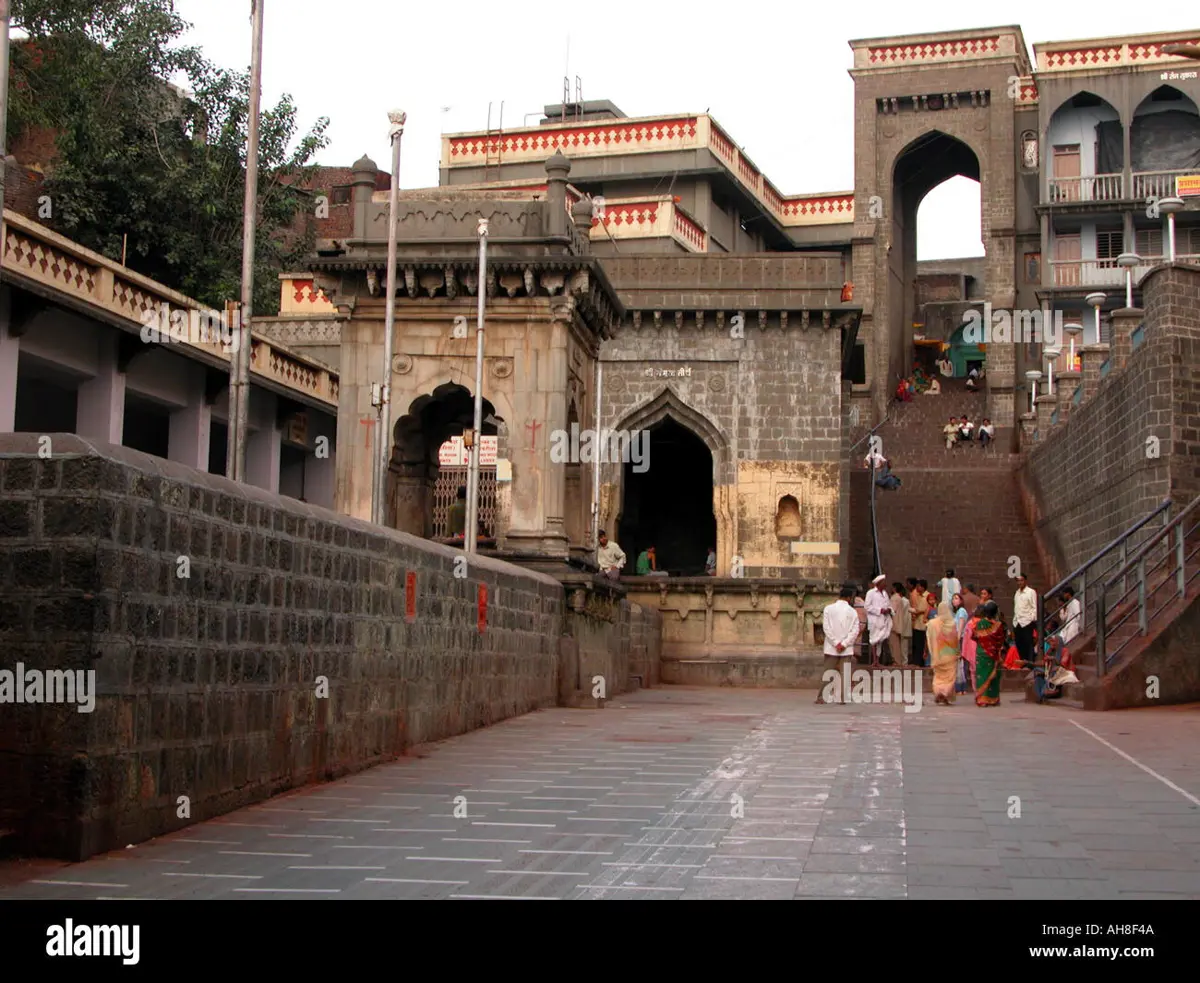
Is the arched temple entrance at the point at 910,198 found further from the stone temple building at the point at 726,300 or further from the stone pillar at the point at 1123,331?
the stone pillar at the point at 1123,331

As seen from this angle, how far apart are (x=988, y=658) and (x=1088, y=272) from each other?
38.4m

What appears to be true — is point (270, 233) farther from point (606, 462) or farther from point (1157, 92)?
point (1157, 92)

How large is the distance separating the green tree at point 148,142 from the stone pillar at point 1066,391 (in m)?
20.3

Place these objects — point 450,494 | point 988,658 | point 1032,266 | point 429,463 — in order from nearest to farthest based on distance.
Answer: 1. point 988,658
2. point 429,463
3. point 450,494
4. point 1032,266

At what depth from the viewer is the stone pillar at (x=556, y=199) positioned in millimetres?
21000

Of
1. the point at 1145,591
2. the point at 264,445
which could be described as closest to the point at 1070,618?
the point at 1145,591

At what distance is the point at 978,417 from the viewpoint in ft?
175

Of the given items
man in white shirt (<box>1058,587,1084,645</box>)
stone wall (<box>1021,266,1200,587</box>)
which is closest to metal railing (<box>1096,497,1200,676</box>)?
man in white shirt (<box>1058,587,1084,645</box>)

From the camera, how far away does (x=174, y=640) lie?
24.7ft

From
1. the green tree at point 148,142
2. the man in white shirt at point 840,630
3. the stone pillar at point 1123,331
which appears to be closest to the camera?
the man in white shirt at point 840,630

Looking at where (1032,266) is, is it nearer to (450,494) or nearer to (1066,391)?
(1066,391)

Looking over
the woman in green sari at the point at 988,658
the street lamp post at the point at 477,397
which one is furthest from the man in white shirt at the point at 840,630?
the street lamp post at the point at 477,397

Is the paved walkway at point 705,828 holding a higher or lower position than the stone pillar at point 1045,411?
lower
